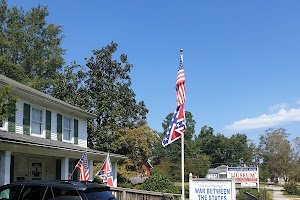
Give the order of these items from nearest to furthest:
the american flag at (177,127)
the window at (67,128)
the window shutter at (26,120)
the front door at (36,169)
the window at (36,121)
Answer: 1. the american flag at (177,127)
2. the window shutter at (26,120)
3. the window at (36,121)
4. the front door at (36,169)
5. the window at (67,128)

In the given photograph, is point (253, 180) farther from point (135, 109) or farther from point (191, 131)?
point (191, 131)

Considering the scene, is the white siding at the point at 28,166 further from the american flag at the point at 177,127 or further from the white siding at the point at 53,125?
the american flag at the point at 177,127

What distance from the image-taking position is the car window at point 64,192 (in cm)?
741

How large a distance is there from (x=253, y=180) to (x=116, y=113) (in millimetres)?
16350

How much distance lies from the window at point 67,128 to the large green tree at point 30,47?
16.6 meters

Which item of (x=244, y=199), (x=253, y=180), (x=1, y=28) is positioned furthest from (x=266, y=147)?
(x=1, y=28)

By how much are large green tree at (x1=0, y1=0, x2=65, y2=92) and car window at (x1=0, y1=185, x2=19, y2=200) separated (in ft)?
98.4

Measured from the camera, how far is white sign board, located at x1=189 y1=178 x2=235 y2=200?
10453mm

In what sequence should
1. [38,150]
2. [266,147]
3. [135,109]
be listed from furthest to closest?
[266,147] → [135,109] → [38,150]

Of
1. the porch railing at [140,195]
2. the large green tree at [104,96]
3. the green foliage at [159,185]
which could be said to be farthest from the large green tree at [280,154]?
the porch railing at [140,195]

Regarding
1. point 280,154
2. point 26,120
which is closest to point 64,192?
point 26,120

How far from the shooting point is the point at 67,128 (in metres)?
21.4

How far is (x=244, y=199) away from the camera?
22250mm

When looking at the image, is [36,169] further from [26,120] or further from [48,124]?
[26,120]
